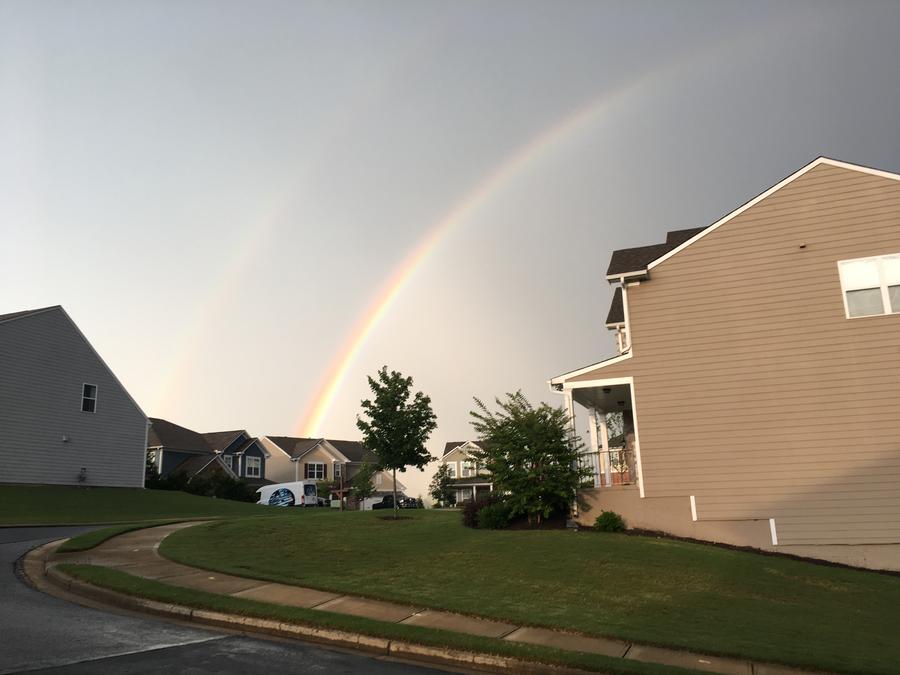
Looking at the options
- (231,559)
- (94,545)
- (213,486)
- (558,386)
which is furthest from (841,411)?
(213,486)

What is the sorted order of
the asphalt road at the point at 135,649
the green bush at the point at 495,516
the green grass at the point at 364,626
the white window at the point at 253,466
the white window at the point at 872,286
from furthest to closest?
1. the white window at the point at 253,466
2. the green bush at the point at 495,516
3. the white window at the point at 872,286
4. the green grass at the point at 364,626
5. the asphalt road at the point at 135,649

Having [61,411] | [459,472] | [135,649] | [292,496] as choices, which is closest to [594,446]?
[135,649]

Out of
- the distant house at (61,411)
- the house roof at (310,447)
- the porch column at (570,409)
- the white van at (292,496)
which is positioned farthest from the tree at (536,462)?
the house roof at (310,447)

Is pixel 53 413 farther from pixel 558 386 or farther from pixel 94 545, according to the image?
pixel 558 386

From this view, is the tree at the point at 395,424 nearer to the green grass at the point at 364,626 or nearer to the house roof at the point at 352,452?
the green grass at the point at 364,626

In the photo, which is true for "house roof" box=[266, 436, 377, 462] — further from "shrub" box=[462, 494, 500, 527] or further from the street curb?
the street curb

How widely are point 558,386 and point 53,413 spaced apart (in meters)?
28.1

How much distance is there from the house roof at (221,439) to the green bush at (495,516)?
5198 centimetres

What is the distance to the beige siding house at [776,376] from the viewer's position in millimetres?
18328

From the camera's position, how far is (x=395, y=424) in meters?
27.3

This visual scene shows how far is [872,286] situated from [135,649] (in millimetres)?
20111

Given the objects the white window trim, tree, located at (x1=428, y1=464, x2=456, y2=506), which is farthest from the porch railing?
tree, located at (x1=428, y1=464, x2=456, y2=506)

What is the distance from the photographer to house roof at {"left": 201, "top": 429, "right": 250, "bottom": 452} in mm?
67281

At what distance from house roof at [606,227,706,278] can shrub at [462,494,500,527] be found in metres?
8.19
